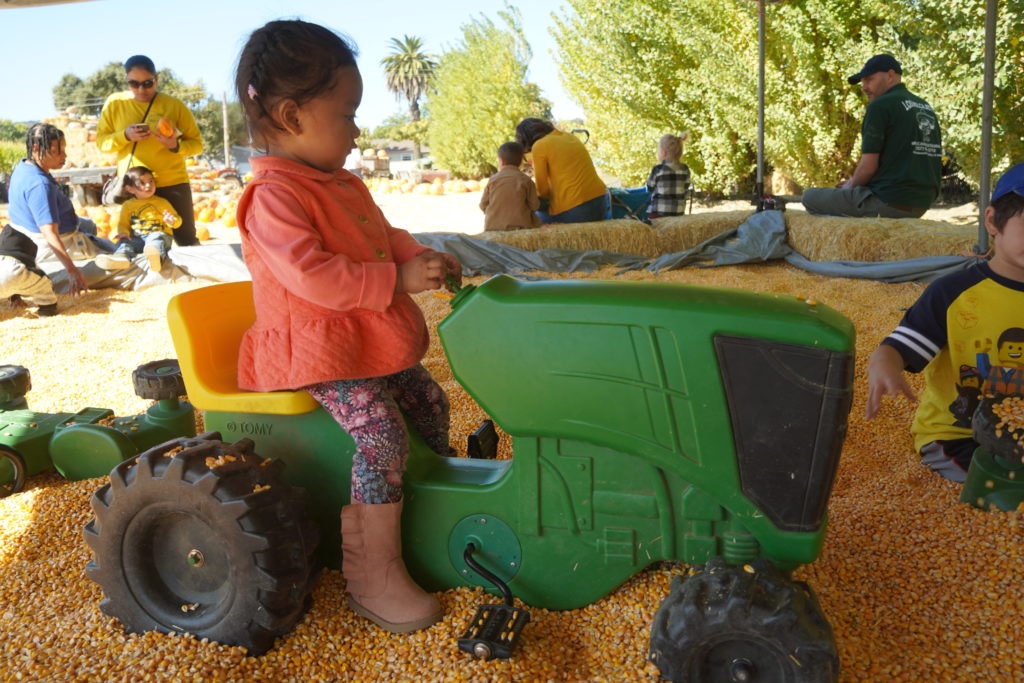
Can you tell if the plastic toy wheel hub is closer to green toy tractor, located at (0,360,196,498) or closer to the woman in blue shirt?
green toy tractor, located at (0,360,196,498)

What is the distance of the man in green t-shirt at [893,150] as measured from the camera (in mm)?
5590

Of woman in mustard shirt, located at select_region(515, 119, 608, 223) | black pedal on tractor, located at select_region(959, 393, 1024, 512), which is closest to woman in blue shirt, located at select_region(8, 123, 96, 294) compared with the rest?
woman in mustard shirt, located at select_region(515, 119, 608, 223)

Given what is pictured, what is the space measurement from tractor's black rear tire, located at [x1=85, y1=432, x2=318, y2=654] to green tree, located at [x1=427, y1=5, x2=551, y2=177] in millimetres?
18966

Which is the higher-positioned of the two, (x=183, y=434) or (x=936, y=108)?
(x=936, y=108)

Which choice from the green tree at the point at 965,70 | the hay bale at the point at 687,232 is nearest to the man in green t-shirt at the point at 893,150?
the hay bale at the point at 687,232

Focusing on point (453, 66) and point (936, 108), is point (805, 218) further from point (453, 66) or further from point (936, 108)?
point (453, 66)

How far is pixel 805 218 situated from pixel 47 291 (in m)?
5.59

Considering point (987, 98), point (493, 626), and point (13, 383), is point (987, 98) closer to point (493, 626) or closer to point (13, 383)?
point (493, 626)

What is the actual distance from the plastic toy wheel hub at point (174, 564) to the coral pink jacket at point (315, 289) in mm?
321

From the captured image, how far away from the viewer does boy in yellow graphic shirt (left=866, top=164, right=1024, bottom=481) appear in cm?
202

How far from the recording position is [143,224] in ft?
21.3

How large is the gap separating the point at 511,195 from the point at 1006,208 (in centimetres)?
519

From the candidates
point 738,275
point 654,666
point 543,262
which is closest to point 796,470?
point 654,666

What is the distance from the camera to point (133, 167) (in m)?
6.08
